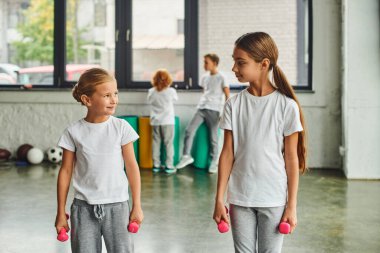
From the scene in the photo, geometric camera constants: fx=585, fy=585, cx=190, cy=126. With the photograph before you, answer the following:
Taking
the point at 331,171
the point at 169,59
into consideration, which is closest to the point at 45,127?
the point at 169,59

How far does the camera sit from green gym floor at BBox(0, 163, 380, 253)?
377cm

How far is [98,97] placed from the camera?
229 cm

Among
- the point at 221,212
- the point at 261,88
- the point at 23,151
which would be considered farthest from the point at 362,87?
the point at 221,212

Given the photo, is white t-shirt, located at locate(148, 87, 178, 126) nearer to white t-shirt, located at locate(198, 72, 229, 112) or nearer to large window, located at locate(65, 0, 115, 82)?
white t-shirt, located at locate(198, 72, 229, 112)

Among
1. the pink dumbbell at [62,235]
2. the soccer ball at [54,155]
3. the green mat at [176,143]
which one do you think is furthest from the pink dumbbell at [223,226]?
the soccer ball at [54,155]

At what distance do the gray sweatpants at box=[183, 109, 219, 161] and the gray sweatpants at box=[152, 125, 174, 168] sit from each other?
212 millimetres

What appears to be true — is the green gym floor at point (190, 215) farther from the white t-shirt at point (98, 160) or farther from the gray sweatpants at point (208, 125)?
the white t-shirt at point (98, 160)

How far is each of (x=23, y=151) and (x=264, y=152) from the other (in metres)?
5.87

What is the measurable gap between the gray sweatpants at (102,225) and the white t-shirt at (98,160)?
38 millimetres

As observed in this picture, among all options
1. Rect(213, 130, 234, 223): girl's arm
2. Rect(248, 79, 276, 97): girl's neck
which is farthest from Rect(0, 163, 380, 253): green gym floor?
Rect(248, 79, 276, 97): girl's neck

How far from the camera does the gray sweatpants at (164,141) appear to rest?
677cm

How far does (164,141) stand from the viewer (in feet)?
22.3

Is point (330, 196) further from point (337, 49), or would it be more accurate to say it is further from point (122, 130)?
point (122, 130)

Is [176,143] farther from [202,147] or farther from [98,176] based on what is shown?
[98,176]
